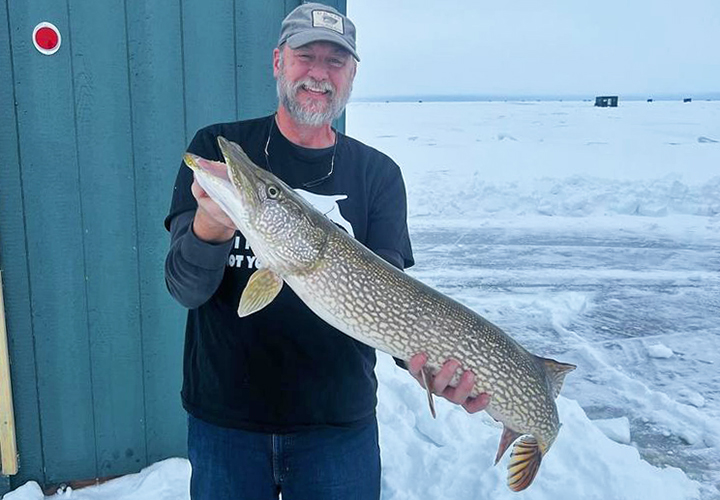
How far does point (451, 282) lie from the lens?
723 cm

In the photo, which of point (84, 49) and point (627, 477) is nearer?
point (84, 49)

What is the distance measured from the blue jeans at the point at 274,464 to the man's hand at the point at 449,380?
32 centimetres

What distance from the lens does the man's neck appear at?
7.45 feet

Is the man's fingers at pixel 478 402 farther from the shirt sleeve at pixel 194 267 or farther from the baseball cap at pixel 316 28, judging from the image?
the baseball cap at pixel 316 28

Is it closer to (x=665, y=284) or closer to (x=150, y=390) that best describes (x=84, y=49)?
(x=150, y=390)

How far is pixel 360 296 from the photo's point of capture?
2133 millimetres

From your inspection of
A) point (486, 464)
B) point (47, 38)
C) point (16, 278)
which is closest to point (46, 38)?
point (47, 38)

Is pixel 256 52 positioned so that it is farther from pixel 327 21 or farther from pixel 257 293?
pixel 257 293

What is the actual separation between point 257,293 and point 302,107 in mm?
673

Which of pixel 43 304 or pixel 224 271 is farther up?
pixel 224 271

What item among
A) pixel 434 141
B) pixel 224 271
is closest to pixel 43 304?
pixel 224 271

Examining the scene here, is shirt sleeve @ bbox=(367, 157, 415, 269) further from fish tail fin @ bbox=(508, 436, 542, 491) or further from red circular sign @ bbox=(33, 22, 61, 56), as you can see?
red circular sign @ bbox=(33, 22, 61, 56)

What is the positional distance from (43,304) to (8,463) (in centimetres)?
87

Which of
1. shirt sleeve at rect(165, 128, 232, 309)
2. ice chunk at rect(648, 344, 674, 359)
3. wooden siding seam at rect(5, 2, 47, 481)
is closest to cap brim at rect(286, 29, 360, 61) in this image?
shirt sleeve at rect(165, 128, 232, 309)
